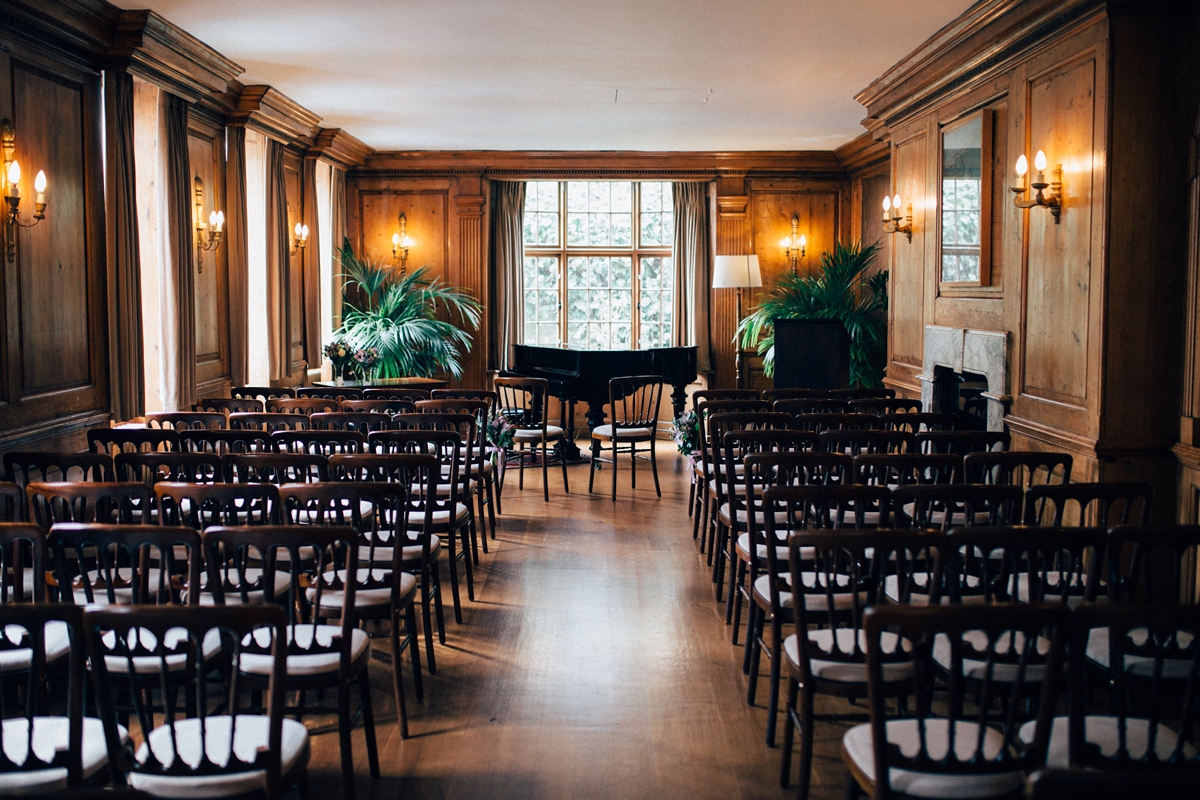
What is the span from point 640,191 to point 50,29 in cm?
759

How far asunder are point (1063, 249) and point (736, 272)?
5579 millimetres

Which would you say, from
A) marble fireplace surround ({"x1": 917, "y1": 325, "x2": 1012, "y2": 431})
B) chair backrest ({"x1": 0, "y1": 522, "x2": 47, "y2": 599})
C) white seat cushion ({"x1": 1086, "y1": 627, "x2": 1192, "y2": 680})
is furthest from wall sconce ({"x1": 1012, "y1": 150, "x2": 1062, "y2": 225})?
chair backrest ({"x1": 0, "y1": 522, "x2": 47, "y2": 599})

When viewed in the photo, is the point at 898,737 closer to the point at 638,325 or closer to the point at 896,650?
the point at 896,650

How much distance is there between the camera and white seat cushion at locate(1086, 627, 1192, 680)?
2766 mm

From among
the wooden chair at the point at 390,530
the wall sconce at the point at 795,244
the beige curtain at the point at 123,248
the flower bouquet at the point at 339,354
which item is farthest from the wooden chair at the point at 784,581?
the wall sconce at the point at 795,244

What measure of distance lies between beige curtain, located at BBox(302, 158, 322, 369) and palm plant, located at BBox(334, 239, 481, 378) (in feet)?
1.40

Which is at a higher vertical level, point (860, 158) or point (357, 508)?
point (860, 158)

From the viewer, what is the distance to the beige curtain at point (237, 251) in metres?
7.57

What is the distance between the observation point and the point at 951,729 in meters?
2.11

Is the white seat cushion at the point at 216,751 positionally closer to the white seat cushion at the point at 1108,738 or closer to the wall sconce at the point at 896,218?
the white seat cushion at the point at 1108,738

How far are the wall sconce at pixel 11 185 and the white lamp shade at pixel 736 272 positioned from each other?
6.94m

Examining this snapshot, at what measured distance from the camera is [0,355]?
4734 millimetres

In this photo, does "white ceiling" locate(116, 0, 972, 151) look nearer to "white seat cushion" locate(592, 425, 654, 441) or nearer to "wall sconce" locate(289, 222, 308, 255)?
"wall sconce" locate(289, 222, 308, 255)

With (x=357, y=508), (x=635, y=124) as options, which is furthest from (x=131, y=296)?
(x=635, y=124)
